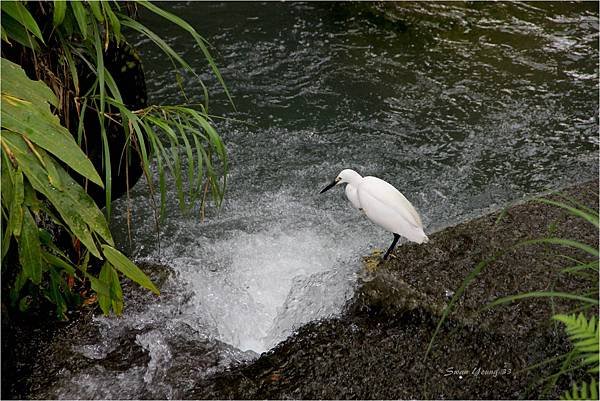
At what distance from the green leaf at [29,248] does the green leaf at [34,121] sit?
21 centimetres

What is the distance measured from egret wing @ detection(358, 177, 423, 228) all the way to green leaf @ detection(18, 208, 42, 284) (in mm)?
1505

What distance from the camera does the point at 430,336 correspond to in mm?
2447

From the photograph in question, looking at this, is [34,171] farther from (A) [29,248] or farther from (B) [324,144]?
(B) [324,144]

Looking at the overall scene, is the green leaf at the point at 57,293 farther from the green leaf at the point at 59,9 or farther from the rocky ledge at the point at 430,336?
the green leaf at the point at 59,9

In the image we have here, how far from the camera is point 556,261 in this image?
263 cm

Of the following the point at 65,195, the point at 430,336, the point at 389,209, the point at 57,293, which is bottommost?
the point at 430,336

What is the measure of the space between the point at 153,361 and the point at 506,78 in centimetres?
381

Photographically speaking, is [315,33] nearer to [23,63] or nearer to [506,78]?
[506,78]

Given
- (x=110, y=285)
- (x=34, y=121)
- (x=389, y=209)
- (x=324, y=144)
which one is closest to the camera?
(x=34, y=121)

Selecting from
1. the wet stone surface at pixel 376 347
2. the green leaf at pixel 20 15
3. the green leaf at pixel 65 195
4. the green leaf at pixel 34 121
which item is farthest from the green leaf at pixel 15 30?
the wet stone surface at pixel 376 347

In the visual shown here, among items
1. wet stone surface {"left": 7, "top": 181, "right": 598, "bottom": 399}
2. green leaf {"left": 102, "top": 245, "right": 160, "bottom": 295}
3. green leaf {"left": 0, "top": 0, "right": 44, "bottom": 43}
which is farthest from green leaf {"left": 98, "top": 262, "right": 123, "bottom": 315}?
green leaf {"left": 0, "top": 0, "right": 44, "bottom": 43}

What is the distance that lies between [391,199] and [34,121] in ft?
5.20

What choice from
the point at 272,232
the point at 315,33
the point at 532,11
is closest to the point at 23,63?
the point at 272,232

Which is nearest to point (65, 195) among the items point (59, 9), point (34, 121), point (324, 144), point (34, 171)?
point (34, 171)
